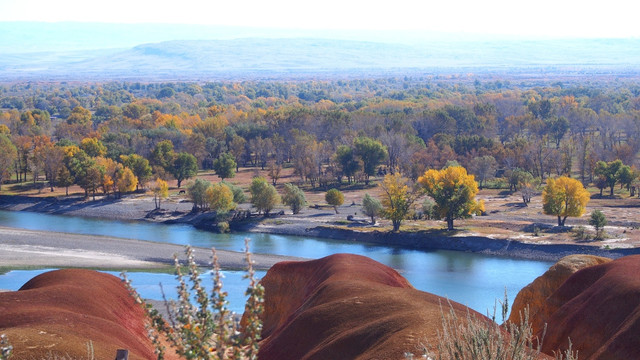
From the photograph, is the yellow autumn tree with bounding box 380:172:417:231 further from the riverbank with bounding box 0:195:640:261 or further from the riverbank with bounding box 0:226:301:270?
the riverbank with bounding box 0:226:301:270

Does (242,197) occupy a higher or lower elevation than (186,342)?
lower

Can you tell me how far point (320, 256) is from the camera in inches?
2052

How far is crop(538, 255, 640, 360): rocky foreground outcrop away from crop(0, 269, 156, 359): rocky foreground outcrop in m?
12.5

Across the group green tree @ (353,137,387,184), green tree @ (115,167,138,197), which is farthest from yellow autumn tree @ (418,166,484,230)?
green tree @ (115,167,138,197)

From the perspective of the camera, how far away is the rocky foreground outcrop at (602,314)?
1939 centimetres

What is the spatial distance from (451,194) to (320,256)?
39.6 feet

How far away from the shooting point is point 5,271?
46781 mm

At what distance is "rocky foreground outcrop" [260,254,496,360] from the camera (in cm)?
1966

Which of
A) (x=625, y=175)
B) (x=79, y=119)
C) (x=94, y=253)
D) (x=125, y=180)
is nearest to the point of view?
(x=94, y=253)

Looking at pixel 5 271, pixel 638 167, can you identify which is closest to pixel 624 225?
pixel 638 167

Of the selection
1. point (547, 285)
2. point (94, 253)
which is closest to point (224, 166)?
point (94, 253)

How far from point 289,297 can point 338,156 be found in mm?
48366

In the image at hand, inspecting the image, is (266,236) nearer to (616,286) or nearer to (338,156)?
(338,156)

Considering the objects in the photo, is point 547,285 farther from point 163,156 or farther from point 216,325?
point 163,156
